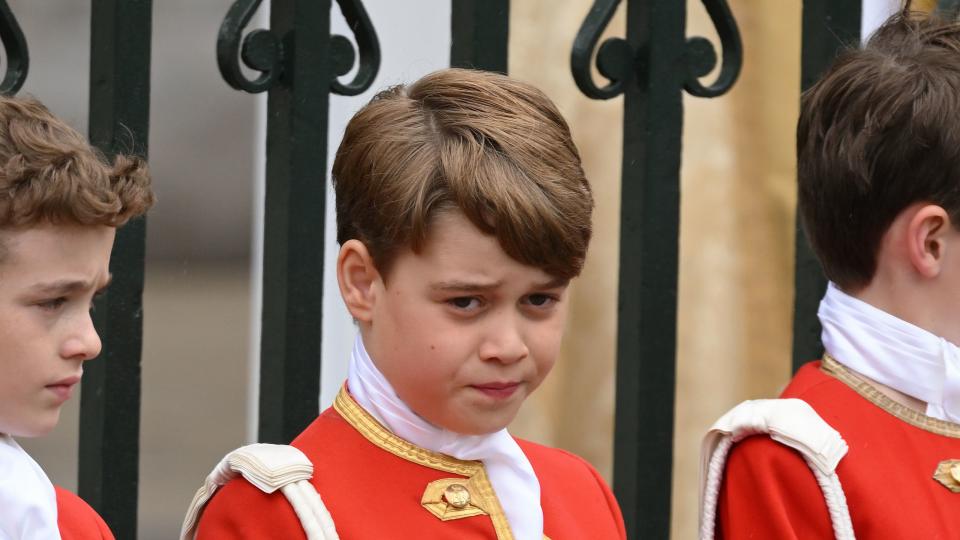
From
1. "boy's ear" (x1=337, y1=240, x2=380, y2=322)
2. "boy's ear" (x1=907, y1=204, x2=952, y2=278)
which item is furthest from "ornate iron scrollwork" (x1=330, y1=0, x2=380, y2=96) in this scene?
"boy's ear" (x1=907, y1=204, x2=952, y2=278)

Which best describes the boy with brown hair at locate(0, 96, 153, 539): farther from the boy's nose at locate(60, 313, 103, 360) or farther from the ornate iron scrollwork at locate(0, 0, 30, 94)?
the ornate iron scrollwork at locate(0, 0, 30, 94)

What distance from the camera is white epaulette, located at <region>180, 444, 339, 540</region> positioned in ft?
7.06

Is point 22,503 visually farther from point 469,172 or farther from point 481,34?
point 481,34

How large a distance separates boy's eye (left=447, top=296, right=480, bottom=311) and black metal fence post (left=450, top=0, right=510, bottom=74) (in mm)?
759

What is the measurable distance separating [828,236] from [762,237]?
118 centimetres

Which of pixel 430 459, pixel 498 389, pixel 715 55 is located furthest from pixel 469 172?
pixel 715 55

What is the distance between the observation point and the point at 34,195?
2016mm

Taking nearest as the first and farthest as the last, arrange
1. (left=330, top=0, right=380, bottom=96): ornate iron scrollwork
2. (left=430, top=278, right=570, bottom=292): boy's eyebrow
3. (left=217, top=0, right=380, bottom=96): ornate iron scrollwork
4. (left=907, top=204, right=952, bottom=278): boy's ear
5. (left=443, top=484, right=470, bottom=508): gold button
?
(left=430, top=278, right=570, bottom=292): boy's eyebrow
(left=443, top=484, right=470, bottom=508): gold button
(left=907, top=204, right=952, bottom=278): boy's ear
(left=217, top=0, right=380, bottom=96): ornate iron scrollwork
(left=330, top=0, right=380, bottom=96): ornate iron scrollwork

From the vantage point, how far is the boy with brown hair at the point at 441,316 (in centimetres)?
215

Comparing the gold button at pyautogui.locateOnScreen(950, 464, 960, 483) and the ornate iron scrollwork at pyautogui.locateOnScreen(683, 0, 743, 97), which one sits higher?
the ornate iron scrollwork at pyautogui.locateOnScreen(683, 0, 743, 97)

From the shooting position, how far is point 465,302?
2.17 metres

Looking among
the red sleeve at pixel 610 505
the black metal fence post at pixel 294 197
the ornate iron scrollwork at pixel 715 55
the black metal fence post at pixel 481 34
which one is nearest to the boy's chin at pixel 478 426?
the red sleeve at pixel 610 505

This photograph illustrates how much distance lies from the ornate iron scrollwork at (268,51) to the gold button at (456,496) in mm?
734

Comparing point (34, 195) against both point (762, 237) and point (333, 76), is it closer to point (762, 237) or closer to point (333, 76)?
point (333, 76)
